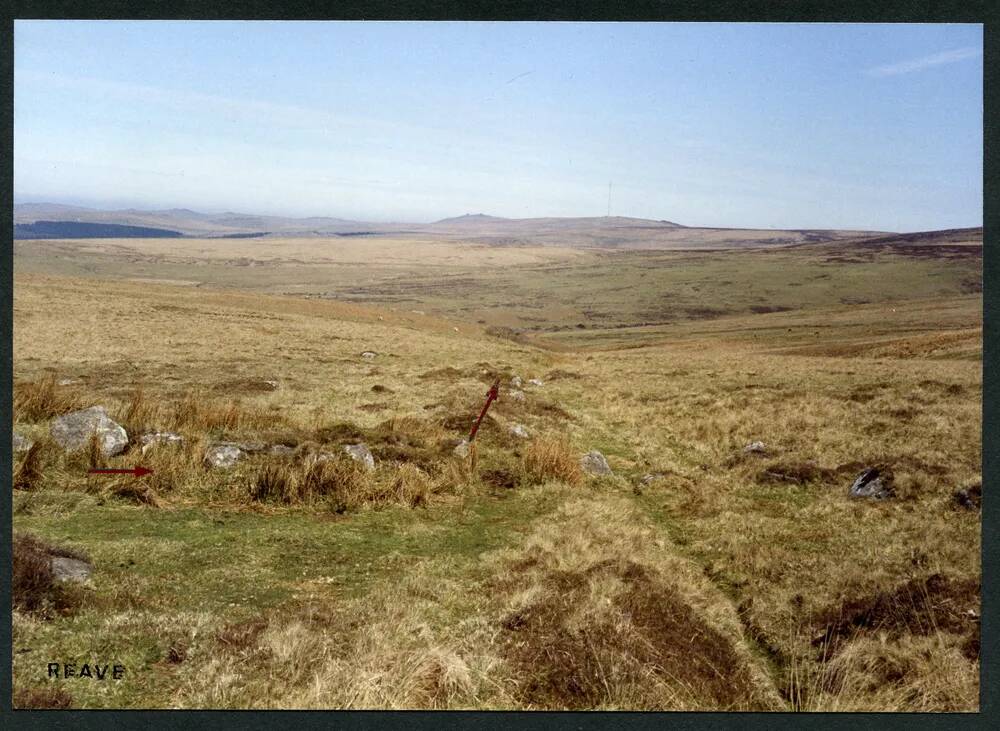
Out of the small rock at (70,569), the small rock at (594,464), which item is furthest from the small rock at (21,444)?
the small rock at (594,464)

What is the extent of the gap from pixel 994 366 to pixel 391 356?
26711 millimetres

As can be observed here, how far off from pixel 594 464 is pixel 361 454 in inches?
173

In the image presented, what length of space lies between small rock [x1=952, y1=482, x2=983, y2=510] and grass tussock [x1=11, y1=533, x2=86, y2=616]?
38.0 feet

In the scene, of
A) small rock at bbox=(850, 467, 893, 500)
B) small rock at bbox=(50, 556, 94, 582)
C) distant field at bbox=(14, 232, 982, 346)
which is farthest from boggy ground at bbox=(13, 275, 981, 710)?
distant field at bbox=(14, 232, 982, 346)

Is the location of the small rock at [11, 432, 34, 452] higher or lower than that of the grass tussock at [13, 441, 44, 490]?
higher

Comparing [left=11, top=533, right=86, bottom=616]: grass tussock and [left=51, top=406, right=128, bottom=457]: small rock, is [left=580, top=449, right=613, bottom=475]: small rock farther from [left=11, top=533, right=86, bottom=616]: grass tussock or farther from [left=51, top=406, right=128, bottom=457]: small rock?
[left=11, top=533, right=86, bottom=616]: grass tussock

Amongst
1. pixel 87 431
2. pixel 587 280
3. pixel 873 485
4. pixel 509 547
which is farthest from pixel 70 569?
pixel 587 280

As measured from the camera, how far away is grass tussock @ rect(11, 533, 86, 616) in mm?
6156

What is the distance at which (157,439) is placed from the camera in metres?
10.9

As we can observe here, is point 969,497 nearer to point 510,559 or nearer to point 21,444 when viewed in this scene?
point 510,559

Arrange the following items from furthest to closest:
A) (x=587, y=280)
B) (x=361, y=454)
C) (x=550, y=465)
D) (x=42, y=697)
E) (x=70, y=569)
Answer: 1. (x=587, y=280)
2. (x=550, y=465)
3. (x=361, y=454)
4. (x=70, y=569)
5. (x=42, y=697)

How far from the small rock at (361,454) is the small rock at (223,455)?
178 centimetres

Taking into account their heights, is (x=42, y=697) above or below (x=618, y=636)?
below

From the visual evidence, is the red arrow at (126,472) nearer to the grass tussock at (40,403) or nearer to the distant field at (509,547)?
the distant field at (509,547)
